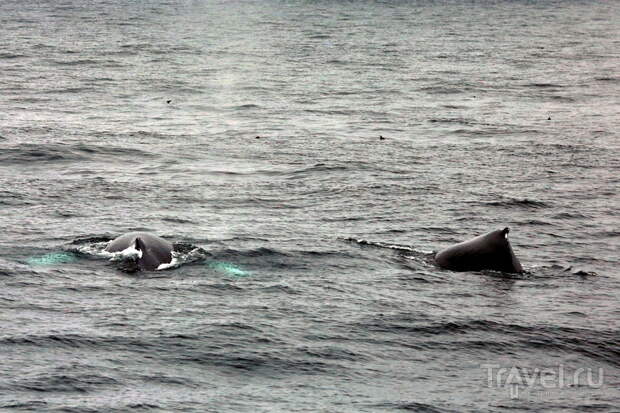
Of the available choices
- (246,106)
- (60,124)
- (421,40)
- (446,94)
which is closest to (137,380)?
(60,124)

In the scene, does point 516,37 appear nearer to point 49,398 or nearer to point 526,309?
point 526,309

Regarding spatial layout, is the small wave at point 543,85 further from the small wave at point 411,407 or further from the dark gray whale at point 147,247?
the small wave at point 411,407

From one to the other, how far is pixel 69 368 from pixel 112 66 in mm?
56063

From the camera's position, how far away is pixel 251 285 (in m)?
25.1

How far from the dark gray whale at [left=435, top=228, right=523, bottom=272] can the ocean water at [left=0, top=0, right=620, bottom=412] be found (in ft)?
1.14

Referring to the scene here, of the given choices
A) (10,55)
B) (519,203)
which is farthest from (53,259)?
(10,55)

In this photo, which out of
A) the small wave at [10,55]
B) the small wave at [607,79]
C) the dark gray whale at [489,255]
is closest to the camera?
the dark gray whale at [489,255]

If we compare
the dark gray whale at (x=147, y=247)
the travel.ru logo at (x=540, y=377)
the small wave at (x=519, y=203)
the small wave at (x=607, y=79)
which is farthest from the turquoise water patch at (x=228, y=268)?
the small wave at (x=607, y=79)

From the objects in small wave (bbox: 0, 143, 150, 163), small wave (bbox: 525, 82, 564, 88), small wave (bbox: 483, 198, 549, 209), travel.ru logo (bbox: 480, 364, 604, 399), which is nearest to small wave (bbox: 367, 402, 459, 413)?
travel.ru logo (bbox: 480, 364, 604, 399)

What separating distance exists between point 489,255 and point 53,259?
9.42m

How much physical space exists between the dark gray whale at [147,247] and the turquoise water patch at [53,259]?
0.84 m

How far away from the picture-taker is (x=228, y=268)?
26172 millimetres

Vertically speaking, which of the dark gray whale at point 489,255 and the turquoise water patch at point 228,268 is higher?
the dark gray whale at point 489,255

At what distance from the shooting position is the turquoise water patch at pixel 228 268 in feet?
84.7
